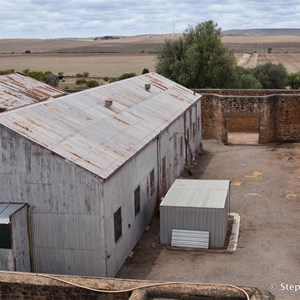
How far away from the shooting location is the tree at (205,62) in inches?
1596

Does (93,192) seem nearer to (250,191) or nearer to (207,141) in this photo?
(250,191)

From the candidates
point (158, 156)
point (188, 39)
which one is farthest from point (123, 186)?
point (188, 39)

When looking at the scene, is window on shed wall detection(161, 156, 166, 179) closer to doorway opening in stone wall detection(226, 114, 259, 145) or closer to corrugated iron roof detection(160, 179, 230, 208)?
corrugated iron roof detection(160, 179, 230, 208)

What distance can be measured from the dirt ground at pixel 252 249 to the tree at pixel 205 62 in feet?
50.1

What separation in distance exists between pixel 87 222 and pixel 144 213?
4.42 meters

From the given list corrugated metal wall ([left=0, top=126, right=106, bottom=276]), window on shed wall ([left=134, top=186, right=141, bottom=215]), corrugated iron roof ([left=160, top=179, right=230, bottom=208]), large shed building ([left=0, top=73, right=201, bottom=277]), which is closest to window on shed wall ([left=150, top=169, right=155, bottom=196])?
large shed building ([left=0, top=73, right=201, bottom=277])

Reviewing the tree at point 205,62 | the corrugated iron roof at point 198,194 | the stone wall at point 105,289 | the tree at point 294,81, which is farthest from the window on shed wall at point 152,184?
the tree at point 294,81

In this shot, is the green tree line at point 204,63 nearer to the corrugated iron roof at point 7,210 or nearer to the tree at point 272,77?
the tree at point 272,77

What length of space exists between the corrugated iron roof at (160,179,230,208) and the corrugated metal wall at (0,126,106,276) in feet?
11.4

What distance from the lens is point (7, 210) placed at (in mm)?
14367

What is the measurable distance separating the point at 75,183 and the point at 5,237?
7.38 feet

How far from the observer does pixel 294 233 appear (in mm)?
18188

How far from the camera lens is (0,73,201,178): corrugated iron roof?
14805mm

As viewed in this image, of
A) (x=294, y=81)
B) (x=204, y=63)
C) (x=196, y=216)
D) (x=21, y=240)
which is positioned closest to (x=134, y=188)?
(x=196, y=216)
